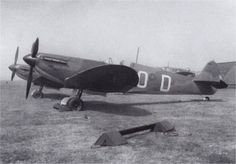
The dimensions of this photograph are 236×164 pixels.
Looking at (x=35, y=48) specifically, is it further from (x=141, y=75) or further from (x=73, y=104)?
(x=141, y=75)

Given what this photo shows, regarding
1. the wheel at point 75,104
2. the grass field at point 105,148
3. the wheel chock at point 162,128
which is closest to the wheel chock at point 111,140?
the grass field at point 105,148

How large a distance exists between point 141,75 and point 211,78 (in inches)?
171

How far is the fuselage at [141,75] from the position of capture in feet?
26.7

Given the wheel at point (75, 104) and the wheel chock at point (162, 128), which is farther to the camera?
the wheel at point (75, 104)

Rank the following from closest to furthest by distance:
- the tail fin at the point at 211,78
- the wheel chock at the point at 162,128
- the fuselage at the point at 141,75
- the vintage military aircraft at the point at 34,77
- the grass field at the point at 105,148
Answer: the grass field at the point at 105,148 → the wheel chock at the point at 162,128 → the fuselage at the point at 141,75 → the tail fin at the point at 211,78 → the vintage military aircraft at the point at 34,77

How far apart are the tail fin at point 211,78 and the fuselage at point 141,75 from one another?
0.79 feet

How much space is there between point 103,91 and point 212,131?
183 inches

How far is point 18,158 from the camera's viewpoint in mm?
3318

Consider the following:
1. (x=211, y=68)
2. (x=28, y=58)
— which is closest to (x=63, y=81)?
(x=28, y=58)

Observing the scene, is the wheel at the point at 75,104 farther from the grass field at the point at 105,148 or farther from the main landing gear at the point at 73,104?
the grass field at the point at 105,148

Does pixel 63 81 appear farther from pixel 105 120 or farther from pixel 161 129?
pixel 161 129

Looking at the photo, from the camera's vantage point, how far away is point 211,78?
11.7 m

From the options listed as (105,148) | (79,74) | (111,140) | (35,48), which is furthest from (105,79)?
(105,148)

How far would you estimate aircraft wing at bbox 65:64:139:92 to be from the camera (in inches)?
288
